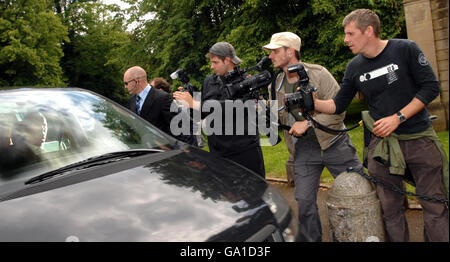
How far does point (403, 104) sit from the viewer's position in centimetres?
282

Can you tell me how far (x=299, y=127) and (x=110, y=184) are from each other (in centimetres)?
190

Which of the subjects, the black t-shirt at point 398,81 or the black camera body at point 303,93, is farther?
the black camera body at point 303,93

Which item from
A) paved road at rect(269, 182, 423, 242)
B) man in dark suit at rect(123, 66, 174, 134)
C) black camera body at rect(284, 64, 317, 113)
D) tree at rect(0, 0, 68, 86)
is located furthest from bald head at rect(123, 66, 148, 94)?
tree at rect(0, 0, 68, 86)

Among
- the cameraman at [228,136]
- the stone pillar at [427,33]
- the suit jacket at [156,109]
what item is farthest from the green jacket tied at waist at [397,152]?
the stone pillar at [427,33]

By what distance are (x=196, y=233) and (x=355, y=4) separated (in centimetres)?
1378

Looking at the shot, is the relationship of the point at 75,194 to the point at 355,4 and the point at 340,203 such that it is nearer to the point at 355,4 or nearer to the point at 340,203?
the point at 340,203

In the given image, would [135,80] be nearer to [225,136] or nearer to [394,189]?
[225,136]

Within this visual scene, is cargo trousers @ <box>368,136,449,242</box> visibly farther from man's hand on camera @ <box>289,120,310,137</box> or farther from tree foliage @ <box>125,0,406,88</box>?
tree foliage @ <box>125,0,406,88</box>

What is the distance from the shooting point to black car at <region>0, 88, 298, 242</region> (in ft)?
5.78

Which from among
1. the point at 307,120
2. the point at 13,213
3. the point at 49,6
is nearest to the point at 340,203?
the point at 307,120

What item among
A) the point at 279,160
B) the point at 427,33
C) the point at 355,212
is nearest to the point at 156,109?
the point at 355,212

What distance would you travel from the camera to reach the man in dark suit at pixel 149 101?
4.70 m

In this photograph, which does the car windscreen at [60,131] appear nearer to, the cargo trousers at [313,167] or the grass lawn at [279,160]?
the cargo trousers at [313,167]

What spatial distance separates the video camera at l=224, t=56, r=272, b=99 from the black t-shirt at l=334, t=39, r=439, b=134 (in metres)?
0.81
